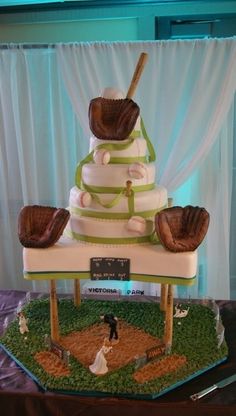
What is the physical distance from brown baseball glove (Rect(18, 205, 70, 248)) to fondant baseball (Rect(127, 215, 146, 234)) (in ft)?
0.55

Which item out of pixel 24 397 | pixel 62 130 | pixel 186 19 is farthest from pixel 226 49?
pixel 24 397

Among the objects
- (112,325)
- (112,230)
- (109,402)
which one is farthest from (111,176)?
(109,402)

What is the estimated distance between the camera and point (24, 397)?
1039mm

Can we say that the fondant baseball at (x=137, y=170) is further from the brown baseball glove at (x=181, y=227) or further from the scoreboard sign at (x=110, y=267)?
the scoreboard sign at (x=110, y=267)

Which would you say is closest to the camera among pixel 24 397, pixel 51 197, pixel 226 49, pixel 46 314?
pixel 24 397

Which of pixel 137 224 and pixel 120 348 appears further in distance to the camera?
pixel 120 348

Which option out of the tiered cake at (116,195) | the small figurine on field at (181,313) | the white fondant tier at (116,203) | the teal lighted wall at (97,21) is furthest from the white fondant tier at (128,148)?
the teal lighted wall at (97,21)

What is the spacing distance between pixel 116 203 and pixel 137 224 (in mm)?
83

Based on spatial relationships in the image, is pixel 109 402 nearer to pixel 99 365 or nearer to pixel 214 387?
pixel 99 365

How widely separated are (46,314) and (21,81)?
1.32 meters

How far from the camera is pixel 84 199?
1.13 meters

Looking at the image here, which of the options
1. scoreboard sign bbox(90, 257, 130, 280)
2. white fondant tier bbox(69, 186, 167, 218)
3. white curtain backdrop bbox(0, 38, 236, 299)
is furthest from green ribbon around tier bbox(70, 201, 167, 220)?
white curtain backdrop bbox(0, 38, 236, 299)

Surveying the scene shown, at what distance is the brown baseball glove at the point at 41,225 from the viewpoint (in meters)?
1.09

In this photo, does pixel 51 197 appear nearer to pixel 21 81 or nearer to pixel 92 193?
pixel 21 81
